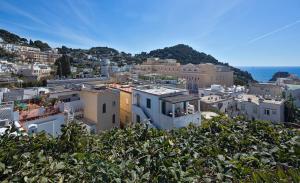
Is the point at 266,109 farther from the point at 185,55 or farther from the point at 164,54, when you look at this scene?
the point at 164,54

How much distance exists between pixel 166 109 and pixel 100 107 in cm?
451

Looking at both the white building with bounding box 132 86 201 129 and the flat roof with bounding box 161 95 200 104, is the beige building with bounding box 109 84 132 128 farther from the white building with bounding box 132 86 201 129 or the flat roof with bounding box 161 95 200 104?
the flat roof with bounding box 161 95 200 104

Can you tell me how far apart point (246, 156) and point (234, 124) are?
132 cm

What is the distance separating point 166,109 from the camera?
50.8 feet

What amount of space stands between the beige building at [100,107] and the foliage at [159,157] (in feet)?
42.8

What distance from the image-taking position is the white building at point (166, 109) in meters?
15.0

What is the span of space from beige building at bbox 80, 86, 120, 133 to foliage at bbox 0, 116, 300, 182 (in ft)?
42.8

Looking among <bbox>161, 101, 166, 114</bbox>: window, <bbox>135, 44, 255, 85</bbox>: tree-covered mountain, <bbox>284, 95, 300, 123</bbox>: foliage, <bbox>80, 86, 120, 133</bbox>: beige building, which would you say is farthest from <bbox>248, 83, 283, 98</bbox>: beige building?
<bbox>135, 44, 255, 85</bbox>: tree-covered mountain

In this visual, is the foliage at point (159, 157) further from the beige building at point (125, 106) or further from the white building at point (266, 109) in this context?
the white building at point (266, 109)

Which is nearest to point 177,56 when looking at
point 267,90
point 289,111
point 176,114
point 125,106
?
point 267,90

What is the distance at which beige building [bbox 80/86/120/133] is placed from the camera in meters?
16.1

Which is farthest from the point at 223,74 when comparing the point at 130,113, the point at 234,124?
the point at 234,124

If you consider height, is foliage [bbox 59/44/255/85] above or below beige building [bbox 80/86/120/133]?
above

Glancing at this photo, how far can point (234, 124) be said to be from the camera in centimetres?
340
